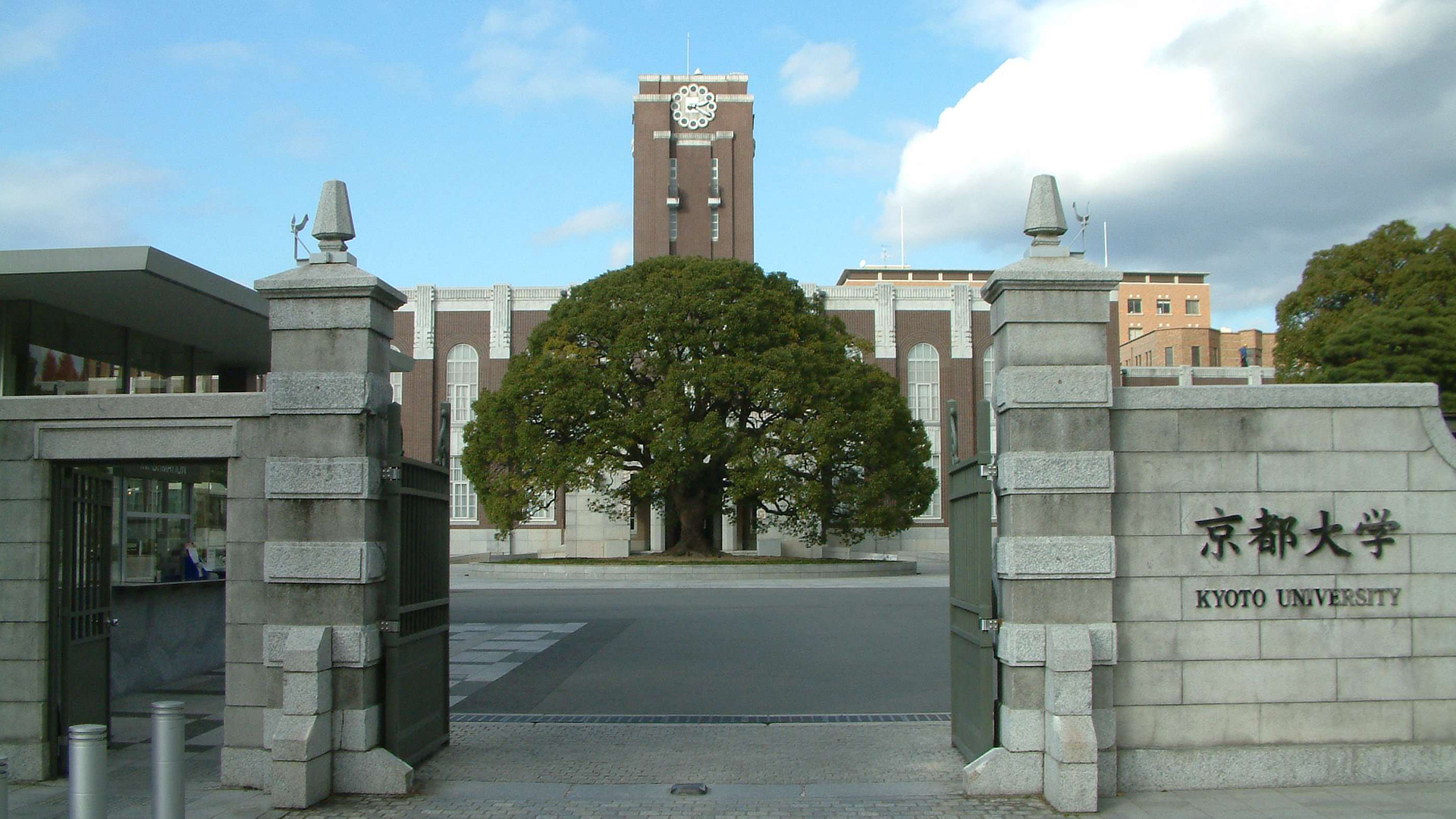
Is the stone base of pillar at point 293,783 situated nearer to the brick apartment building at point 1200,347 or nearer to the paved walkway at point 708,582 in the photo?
the paved walkway at point 708,582

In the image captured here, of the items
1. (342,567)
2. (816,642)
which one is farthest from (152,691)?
(816,642)

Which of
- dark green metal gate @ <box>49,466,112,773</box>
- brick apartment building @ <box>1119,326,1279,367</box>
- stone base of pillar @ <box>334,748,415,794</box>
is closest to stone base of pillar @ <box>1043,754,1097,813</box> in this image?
stone base of pillar @ <box>334,748,415,794</box>

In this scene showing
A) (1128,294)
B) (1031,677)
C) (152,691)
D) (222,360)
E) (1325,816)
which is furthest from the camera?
(1128,294)

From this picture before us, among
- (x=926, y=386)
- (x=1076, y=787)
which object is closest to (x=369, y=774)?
(x=1076, y=787)

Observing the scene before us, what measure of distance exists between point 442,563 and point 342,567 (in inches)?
58.9

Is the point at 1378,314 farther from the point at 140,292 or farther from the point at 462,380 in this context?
the point at 140,292

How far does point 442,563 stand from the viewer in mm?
9117

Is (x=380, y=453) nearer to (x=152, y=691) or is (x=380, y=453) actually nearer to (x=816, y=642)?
(x=152, y=691)

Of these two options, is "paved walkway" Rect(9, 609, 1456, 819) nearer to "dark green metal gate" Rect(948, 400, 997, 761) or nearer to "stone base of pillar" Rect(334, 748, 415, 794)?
"stone base of pillar" Rect(334, 748, 415, 794)

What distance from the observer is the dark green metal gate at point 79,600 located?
8164 mm

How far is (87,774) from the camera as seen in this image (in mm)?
5160

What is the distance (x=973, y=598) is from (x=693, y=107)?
53799mm

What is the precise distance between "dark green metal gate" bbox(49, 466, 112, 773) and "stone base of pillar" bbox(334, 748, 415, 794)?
219 cm

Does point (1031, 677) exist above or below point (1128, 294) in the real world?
below
